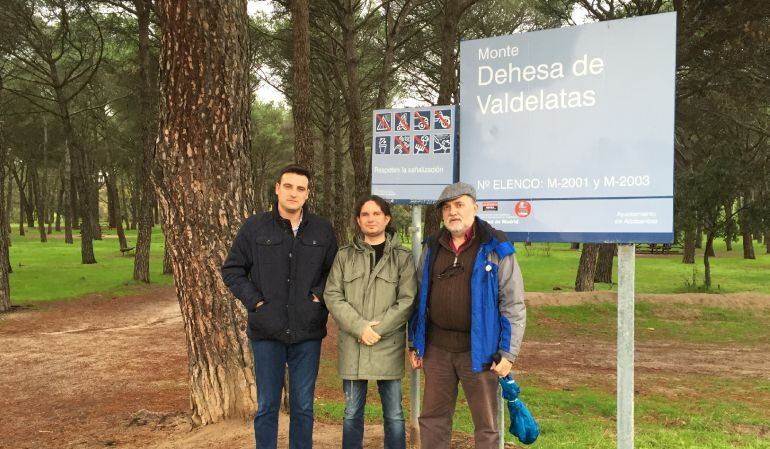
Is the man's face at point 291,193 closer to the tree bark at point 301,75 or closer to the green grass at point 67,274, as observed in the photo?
the tree bark at point 301,75

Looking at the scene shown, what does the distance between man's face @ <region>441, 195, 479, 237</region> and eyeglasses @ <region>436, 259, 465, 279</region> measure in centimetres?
20

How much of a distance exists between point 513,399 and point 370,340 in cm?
89

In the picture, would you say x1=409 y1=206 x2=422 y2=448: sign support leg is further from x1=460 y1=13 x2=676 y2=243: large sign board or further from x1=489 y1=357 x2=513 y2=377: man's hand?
x1=489 y1=357 x2=513 y2=377: man's hand

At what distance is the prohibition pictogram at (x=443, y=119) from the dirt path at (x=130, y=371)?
93.9 inches

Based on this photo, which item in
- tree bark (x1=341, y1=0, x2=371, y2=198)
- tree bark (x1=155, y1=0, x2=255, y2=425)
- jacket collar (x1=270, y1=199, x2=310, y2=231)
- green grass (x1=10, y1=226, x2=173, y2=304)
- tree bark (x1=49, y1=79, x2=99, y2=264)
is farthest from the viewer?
tree bark (x1=49, y1=79, x2=99, y2=264)

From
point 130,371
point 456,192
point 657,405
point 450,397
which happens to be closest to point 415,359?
point 450,397

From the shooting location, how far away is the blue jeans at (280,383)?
343 cm

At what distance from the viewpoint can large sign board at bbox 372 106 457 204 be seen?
151 inches

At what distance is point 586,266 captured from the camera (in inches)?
600

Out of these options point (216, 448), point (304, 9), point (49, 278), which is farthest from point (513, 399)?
point (49, 278)

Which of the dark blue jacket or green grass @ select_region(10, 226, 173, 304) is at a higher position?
the dark blue jacket

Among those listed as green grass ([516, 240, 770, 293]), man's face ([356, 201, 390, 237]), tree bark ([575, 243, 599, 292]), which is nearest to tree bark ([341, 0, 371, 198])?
tree bark ([575, 243, 599, 292])

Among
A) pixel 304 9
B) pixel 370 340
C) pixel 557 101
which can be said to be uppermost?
pixel 304 9

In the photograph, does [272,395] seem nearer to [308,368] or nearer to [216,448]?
[308,368]
